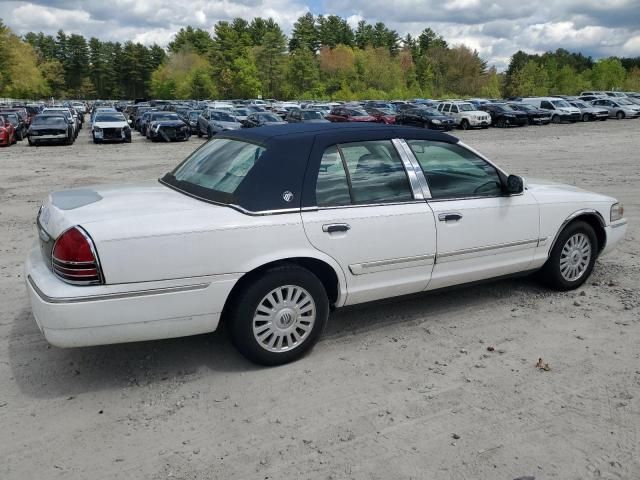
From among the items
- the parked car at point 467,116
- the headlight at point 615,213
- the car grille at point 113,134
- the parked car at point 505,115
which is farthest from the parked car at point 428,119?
the headlight at point 615,213

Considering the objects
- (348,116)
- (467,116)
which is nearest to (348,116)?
(348,116)

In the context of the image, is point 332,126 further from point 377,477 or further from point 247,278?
point 377,477

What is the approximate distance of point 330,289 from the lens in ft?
14.1

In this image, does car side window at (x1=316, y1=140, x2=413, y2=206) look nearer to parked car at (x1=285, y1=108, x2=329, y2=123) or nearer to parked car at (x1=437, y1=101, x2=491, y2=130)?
parked car at (x1=285, y1=108, x2=329, y2=123)

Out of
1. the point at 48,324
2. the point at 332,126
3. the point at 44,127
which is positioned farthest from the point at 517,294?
the point at 44,127

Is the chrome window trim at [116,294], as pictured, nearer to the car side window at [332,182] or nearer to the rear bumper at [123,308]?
the rear bumper at [123,308]

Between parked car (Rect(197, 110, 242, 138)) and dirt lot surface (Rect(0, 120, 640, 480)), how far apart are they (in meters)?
23.3

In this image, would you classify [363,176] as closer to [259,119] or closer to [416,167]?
[416,167]

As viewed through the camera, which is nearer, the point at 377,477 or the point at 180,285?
the point at 377,477

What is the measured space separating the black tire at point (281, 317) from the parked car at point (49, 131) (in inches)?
941

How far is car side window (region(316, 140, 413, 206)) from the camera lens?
4172 mm

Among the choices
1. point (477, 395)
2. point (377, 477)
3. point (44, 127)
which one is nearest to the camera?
point (377, 477)

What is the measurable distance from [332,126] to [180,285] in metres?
1.77

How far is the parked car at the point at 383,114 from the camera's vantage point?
120ft
